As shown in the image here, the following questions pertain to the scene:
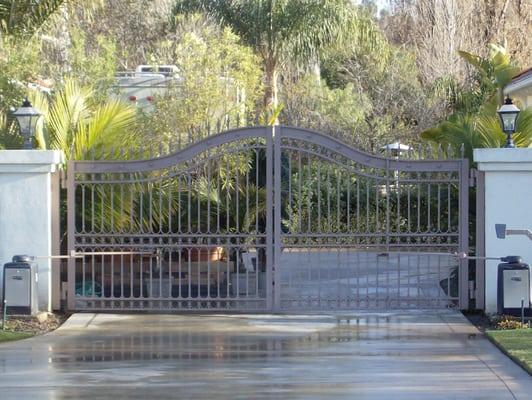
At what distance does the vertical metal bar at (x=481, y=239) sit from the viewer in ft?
46.5

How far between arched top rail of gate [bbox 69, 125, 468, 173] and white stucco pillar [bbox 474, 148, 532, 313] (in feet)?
1.36

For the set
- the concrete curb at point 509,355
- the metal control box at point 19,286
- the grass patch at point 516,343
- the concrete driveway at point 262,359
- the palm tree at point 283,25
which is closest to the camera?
the concrete driveway at point 262,359

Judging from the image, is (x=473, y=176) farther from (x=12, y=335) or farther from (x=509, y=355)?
(x=12, y=335)

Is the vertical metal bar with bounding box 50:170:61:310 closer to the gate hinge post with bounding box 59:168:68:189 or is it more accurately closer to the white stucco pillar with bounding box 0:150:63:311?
the gate hinge post with bounding box 59:168:68:189

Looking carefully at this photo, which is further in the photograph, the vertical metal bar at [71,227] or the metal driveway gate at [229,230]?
the vertical metal bar at [71,227]

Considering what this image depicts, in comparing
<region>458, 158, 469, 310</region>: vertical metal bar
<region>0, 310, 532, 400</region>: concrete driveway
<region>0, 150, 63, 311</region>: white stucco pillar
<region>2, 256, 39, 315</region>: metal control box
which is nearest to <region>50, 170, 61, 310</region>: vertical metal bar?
<region>0, 150, 63, 311</region>: white stucco pillar

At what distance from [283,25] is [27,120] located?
16811mm

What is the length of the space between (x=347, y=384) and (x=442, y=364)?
4.76ft

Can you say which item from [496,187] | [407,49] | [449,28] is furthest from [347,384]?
[407,49]

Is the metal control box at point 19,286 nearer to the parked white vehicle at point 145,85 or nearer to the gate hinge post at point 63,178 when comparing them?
the gate hinge post at point 63,178

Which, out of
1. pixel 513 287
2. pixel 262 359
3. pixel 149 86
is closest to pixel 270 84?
pixel 149 86

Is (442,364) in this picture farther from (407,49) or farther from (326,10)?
(407,49)

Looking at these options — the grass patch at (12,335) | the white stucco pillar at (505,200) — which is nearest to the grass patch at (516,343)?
the white stucco pillar at (505,200)

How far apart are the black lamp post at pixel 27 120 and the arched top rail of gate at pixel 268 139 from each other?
0.63m
